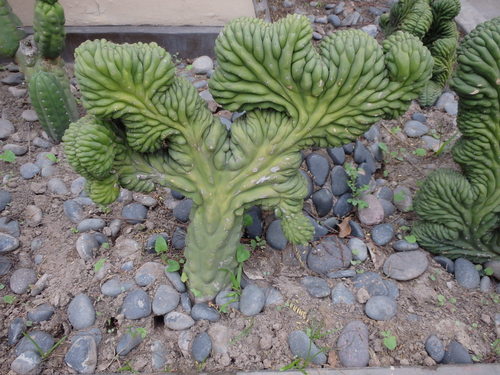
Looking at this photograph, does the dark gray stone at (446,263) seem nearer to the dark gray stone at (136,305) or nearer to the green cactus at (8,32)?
the dark gray stone at (136,305)

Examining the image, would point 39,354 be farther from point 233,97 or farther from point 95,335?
point 233,97

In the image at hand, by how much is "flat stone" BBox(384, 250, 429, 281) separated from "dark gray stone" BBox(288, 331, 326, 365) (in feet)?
1.66

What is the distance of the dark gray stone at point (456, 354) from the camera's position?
169 cm

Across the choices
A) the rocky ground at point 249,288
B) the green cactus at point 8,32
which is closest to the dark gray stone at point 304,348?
the rocky ground at point 249,288

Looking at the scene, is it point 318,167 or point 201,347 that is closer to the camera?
point 201,347

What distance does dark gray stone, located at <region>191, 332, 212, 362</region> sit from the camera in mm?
1644

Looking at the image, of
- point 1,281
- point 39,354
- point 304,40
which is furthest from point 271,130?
point 1,281

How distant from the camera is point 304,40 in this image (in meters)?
1.34

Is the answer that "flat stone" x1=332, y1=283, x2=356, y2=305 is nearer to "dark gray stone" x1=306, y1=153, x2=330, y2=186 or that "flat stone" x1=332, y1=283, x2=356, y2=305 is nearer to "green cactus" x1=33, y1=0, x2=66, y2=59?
"dark gray stone" x1=306, y1=153, x2=330, y2=186

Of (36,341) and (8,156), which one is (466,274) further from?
(8,156)

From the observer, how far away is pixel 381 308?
181 cm

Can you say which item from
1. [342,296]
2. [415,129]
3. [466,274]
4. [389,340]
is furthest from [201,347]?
[415,129]

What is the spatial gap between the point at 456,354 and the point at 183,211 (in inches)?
49.8

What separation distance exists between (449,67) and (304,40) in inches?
72.9
